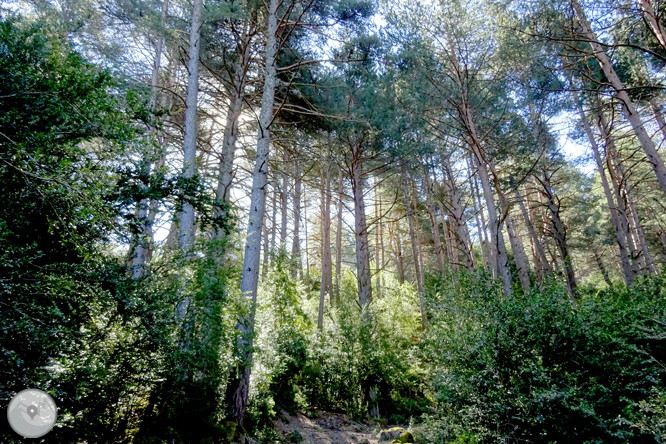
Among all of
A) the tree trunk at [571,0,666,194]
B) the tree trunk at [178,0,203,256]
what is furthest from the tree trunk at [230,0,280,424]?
the tree trunk at [571,0,666,194]

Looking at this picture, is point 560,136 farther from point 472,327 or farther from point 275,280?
point 275,280

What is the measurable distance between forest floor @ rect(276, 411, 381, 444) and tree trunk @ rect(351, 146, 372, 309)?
298cm

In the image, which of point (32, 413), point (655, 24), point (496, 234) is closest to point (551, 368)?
point (496, 234)

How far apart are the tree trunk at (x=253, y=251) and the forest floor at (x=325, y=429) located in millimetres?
1857

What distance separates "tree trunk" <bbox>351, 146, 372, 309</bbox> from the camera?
968 cm

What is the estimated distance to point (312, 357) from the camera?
9.14m

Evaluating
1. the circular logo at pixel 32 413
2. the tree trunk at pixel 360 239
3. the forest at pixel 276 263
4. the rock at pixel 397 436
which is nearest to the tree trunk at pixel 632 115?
the forest at pixel 276 263

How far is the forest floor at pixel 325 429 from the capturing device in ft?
22.8

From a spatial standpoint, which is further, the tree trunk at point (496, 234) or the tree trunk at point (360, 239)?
the tree trunk at point (360, 239)

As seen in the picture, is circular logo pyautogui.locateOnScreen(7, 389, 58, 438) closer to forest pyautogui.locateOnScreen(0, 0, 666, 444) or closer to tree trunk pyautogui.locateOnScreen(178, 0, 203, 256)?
forest pyautogui.locateOnScreen(0, 0, 666, 444)

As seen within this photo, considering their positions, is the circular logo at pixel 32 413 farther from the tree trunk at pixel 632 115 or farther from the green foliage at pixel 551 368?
the tree trunk at pixel 632 115

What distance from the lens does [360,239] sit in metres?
10.0

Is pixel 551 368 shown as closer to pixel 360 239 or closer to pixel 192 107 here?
pixel 360 239

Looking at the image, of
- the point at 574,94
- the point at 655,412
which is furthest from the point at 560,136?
the point at 655,412
